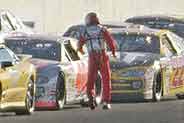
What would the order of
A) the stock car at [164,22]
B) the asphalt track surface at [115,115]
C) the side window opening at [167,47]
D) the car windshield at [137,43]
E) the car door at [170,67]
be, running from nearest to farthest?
1. the asphalt track surface at [115,115]
2. the car door at [170,67]
3. the car windshield at [137,43]
4. the side window opening at [167,47]
5. the stock car at [164,22]

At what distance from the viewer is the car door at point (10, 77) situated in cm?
1598

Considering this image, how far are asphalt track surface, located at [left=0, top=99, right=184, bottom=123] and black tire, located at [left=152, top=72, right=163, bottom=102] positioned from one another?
0.80 metres

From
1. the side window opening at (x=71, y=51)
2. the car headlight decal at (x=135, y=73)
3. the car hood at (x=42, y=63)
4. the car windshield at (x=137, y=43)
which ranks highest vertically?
the car hood at (x=42, y=63)

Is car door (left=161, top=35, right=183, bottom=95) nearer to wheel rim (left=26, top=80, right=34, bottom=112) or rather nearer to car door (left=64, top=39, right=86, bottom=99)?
car door (left=64, top=39, right=86, bottom=99)

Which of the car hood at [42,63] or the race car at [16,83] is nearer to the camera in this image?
the race car at [16,83]

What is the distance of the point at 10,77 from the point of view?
16.2 meters

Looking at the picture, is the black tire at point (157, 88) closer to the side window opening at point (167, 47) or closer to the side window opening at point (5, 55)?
the side window opening at point (167, 47)

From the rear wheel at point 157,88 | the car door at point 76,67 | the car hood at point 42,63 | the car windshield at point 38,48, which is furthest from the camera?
the rear wheel at point 157,88

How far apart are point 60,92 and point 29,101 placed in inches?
50.0

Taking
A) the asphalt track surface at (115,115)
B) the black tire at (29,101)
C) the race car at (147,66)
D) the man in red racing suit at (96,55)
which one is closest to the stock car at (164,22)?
the race car at (147,66)

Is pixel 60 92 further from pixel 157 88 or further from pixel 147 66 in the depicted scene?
pixel 157 88

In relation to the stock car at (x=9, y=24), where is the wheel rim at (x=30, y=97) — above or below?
above

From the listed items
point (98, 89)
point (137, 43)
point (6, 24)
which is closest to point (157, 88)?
point (98, 89)

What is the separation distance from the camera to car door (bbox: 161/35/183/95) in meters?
21.3
